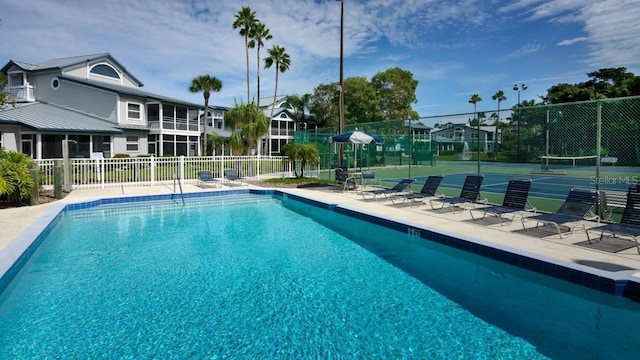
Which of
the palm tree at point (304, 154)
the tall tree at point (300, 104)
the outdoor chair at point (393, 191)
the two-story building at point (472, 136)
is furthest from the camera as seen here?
the tall tree at point (300, 104)

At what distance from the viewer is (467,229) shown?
777 centimetres

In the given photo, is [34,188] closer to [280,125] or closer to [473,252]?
[473,252]

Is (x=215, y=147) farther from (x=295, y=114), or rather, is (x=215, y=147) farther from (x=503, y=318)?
(x=503, y=318)

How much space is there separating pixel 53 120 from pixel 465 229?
2385 centimetres

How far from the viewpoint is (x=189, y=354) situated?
376 centimetres

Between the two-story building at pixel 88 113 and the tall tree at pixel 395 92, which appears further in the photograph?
the tall tree at pixel 395 92

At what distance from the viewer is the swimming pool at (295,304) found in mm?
3918

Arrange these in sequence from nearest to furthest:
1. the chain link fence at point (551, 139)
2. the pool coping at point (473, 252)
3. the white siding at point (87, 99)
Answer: the pool coping at point (473, 252)
the chain link fence at point (551, 139)
the white siding at point (87, 99)

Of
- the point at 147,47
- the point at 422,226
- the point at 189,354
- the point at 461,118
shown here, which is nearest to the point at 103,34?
the point at 147,47

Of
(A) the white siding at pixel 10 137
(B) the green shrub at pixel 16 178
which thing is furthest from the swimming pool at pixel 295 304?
(A) the white siding at pixel 10 137

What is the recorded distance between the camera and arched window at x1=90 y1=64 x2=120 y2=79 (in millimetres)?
29025

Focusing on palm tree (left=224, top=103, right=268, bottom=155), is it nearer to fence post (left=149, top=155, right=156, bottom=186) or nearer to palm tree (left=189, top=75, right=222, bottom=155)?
palm tree (left=189, top=75, right=222, bottom=155)

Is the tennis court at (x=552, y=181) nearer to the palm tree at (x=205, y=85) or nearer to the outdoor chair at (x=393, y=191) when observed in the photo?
the outdoor chair at (x=393, y=191)

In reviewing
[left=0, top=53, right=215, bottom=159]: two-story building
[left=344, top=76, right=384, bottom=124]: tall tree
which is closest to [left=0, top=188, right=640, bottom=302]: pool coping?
[left=0, top=53, right=215, bottom=159]: two-story building
